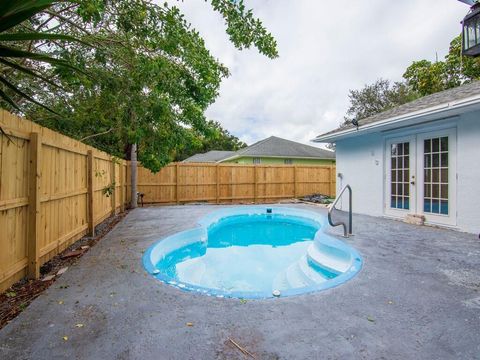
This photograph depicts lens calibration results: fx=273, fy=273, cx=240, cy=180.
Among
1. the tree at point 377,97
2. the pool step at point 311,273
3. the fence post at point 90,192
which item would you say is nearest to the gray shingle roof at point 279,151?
the tree at point 377,97

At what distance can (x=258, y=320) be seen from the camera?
232cm

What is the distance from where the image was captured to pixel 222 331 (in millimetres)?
2150

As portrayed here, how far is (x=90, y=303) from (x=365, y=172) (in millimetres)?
8037

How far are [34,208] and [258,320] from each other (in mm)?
2829

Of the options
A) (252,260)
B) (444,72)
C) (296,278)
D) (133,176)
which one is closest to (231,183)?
(133,176)

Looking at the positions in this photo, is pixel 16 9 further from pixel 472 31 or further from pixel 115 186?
pixel 115 186

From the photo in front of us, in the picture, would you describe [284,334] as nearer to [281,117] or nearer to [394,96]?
[281,117]

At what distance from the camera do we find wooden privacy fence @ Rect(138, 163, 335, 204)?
1179 cm

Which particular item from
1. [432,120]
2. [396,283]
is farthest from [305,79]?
[396,283]

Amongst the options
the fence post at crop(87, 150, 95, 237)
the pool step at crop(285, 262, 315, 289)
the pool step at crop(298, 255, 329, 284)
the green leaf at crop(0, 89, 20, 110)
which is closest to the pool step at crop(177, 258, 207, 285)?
the pool step at crop(285, 262, 315, 289)

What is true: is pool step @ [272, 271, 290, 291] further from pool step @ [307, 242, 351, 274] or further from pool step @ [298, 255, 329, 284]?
pool step @ [307, 242, 351, 274]

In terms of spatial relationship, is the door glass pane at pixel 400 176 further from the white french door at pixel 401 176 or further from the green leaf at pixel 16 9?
the green leaf at pixel 16 9

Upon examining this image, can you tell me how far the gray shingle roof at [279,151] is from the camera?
19734 millimetres

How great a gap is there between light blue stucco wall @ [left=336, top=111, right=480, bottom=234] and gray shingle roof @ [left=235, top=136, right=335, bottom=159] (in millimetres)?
10154
